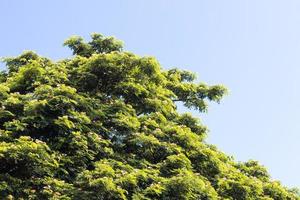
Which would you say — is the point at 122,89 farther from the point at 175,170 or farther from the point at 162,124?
the point at 175,170

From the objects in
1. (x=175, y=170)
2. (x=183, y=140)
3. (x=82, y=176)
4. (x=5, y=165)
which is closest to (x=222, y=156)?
(x=183, y=140)

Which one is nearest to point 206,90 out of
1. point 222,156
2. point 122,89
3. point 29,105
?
point 222,156

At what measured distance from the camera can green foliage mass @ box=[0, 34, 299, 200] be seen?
16109 millimetres

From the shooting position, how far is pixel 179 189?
54.4 feet

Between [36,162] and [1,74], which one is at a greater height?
[1,74]

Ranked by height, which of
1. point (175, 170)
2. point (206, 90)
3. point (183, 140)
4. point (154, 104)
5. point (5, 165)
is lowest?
point (5, 165)

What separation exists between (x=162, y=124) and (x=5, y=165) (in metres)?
6.69

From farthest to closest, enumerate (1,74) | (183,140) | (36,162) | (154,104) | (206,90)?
1. (206,90)
2. (1,74)
3. (154,104)
4. (183,140)
5. (36,162)

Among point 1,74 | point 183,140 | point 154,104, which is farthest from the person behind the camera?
point 1,74

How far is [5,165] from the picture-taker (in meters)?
16.4

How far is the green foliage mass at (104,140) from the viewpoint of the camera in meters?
16.1

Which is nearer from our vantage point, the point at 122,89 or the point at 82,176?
the point at 82,176

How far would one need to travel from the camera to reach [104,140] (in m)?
18.4

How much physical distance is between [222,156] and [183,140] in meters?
3.45
